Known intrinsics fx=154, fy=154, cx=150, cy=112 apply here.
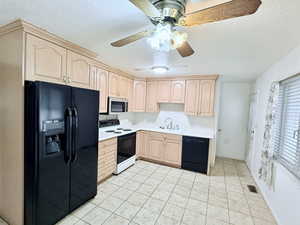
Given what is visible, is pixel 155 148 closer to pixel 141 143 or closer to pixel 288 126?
pixel 141 143

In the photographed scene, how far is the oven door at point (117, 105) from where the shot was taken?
11.0ft

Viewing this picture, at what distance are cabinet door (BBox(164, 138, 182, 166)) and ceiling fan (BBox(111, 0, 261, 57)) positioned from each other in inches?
113

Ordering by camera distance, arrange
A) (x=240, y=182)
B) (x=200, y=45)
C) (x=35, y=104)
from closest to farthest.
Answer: (x=35, y=104)
(x=200, y=45)
(x=240, y=182)

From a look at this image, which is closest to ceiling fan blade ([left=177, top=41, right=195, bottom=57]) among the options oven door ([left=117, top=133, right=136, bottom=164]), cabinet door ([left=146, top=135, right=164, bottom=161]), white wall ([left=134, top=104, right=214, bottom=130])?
oven door ([left=117, top=133, right=136, bottom=164])

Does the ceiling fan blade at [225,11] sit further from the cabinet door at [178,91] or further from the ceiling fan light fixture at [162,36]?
the cabinet door at [178,91]

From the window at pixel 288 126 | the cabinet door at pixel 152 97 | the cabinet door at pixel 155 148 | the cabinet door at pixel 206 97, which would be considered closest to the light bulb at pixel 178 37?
the window at pixel 288 126

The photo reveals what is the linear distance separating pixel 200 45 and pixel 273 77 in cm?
169

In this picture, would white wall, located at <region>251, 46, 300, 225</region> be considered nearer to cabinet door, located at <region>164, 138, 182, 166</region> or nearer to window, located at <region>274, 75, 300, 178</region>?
window, located at <region>274, 75, 300, 178</region>

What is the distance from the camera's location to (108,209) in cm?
220

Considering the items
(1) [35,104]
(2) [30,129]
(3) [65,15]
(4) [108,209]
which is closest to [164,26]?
(3) [65,15]

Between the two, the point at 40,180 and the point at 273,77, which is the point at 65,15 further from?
the point at 273,77

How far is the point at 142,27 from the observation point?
5.14 feet

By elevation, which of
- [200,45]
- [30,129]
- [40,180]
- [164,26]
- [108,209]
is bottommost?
[108,209]

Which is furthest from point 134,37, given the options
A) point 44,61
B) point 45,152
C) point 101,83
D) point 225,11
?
point 101,83
